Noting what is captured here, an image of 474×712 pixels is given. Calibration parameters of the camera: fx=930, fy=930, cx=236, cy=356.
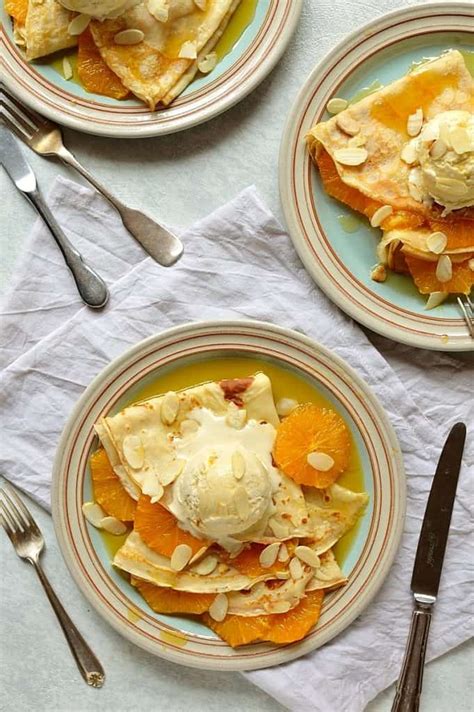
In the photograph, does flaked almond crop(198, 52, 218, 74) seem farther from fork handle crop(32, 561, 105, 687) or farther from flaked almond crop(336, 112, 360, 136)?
fork handle crop(32, 561, 105, 687)

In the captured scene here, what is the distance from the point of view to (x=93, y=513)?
125 inches

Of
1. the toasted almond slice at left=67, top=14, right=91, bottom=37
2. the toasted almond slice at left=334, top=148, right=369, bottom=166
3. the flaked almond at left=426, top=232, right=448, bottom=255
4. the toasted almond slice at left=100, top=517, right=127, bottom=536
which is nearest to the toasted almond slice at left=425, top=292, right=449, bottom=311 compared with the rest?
the flaked almond at left=426, top=232, right=448, bottom=255

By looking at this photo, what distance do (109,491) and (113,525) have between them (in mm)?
117

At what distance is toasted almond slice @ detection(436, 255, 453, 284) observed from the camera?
3.17 metres

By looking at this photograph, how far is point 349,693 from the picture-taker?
10.7 ft

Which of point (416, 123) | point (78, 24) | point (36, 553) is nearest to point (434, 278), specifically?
point (416, 123)

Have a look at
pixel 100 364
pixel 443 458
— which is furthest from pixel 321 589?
pixel 100 364

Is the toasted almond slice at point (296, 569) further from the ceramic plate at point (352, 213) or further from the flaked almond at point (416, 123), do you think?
the flaked almond at point (416, 123)

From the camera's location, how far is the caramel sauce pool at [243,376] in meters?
3.21

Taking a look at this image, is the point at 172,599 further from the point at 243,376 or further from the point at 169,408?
the point at 243,376

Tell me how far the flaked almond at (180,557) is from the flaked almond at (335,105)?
1.59 meters

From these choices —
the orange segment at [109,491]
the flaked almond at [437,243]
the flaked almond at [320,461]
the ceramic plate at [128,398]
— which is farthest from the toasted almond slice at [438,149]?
the orange segment at [109,491]

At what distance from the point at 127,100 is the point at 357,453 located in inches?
59.1

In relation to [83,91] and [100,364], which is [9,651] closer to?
[100,364]
